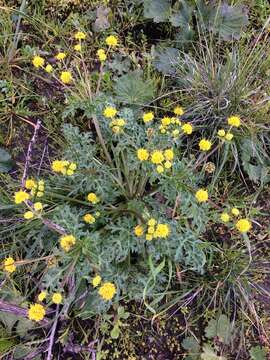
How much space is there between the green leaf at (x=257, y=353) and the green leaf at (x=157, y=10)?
148 centimetres

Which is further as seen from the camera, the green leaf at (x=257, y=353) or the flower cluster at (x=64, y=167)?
the green leaf at (x=257, y=353)

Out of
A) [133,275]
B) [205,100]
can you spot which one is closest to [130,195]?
[133,275]

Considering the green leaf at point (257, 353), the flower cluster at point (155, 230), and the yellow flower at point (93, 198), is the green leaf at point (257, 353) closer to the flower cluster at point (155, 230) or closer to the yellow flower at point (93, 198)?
the flower cluster at point (155, 230)

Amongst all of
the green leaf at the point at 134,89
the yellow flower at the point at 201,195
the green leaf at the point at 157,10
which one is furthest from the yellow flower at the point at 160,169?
the green leaf at the point at 157,10

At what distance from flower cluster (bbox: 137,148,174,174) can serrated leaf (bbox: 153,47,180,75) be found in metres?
0.73

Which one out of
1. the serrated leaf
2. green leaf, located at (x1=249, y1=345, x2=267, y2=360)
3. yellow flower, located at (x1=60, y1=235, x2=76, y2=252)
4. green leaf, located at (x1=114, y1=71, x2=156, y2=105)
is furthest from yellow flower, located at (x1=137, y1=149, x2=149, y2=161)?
green leaf, located at (x1=249, y1=345, x2=267, y2=360)

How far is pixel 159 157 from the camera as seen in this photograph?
1378 millimetres

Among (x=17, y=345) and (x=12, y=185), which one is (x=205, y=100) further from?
(x=17, y=345)

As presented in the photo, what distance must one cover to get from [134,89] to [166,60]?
229 mm

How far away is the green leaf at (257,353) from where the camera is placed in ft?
5.64

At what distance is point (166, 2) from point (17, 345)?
165cm

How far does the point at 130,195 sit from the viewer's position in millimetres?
1727

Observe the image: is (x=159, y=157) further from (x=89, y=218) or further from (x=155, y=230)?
(x=89, y=218)

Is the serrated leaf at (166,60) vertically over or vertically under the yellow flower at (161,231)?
over
